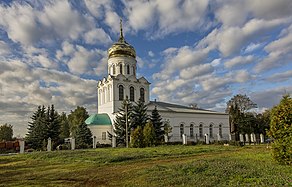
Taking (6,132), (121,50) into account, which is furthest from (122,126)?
(6,132)

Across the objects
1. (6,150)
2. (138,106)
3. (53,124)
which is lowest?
(6,150)

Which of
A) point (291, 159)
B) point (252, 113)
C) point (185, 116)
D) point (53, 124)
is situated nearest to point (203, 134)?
point (185, 116)

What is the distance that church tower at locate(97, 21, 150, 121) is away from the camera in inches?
1512

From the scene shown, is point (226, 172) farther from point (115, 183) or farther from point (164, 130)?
point (164, 130)

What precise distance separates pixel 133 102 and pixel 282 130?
30482mm

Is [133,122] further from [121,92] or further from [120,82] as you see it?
[120,82]

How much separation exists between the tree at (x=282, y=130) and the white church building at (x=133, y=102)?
27865mm

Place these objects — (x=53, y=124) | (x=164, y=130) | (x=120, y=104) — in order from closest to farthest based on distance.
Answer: (x=53, y=124) < (x=164, y=130) < (x=120, y=104)

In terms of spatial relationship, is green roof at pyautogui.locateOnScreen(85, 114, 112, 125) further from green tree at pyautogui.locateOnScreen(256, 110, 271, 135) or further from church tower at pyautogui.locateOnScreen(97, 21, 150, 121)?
green tree at pyautogui.locateOnScreen(256, 110, 271, 135)

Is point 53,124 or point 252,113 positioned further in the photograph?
point 252,113

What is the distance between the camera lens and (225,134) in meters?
44.3

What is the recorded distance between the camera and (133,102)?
3925 centimetres

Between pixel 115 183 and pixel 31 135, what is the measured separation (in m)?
28.9

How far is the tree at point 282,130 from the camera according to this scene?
Answer: 360 inches
